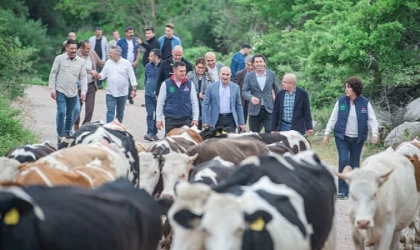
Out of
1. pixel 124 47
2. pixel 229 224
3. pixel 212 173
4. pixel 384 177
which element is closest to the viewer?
pixel 229 224

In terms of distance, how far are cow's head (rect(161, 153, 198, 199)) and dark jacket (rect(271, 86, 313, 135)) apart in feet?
16.8

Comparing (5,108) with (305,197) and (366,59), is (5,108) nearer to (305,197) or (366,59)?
(366,59)

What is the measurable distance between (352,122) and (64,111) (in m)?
6.78

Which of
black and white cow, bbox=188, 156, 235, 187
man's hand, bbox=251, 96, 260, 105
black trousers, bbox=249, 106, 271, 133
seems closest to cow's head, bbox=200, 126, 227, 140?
man's hand, bbox=251, 96, 260, 105

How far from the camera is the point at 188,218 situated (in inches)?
400

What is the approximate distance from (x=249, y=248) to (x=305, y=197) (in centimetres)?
172

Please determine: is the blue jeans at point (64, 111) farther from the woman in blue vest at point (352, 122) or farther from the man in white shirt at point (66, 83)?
Answer: the woman in blue vest at point (352, 122)

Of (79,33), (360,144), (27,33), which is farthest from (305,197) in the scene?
(79,33)

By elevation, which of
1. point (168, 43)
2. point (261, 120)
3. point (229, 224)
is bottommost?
point (261, 120)

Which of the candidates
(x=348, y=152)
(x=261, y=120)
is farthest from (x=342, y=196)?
(x=261, y=120)

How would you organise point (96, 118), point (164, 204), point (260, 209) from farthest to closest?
1. point (96, 118)
2. point (164, 204)
3. point (260, 209)

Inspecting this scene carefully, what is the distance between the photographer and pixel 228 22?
4453 centimetres

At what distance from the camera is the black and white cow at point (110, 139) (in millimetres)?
15130

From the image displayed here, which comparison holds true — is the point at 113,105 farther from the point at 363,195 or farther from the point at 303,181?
the point at 303,181
